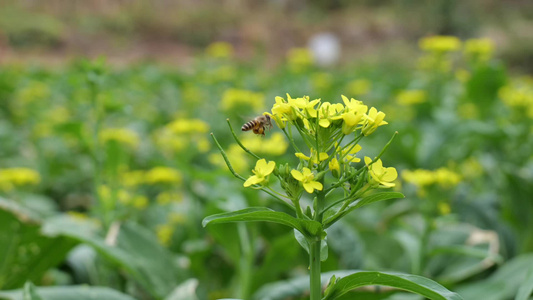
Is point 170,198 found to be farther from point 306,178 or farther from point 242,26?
point 242,26

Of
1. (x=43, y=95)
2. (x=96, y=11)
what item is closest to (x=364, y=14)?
(x=96, y=11)

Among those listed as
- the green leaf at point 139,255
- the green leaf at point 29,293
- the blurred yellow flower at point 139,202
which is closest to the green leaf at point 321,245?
the green leaf at point 29,293

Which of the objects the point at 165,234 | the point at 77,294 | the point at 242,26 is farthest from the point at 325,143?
the point at 242,26

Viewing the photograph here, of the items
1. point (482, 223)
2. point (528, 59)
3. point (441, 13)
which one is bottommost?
point (482, 223)

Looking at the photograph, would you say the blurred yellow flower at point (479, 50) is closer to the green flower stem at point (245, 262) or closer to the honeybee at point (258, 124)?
the green flower stem at point (245, 262)

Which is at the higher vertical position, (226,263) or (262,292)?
(226,263)

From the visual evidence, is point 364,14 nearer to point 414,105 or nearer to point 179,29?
point 179,29
